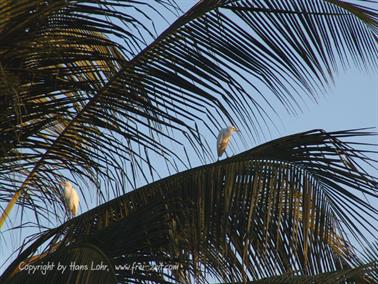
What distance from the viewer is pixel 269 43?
11.8ft

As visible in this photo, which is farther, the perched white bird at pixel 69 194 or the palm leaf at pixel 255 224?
the perched white bird at pixel 69 194

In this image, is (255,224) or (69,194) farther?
→ (69,194)

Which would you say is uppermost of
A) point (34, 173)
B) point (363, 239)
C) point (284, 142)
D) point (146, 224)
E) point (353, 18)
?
point (353, 18)

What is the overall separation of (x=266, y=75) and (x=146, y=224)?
807 millimetres

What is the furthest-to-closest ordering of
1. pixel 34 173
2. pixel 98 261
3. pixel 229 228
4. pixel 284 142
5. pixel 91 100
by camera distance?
pixel 34 173 → pixel 91 100 → pixel 284 142 → pixel 229 228 → pixel 98 261

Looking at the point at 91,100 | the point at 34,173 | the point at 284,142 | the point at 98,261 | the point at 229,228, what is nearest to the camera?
the point at 98,261

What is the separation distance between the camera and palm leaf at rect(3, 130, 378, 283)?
3141 millimetres

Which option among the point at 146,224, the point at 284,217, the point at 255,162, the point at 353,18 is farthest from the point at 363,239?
the point at 353,18

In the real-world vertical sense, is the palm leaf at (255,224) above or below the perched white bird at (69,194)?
below

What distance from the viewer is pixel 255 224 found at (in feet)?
10.6

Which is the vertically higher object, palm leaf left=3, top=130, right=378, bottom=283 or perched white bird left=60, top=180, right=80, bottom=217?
perched white bird left=60, top=180, right=80, bottom=217

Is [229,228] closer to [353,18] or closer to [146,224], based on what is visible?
[146,224]

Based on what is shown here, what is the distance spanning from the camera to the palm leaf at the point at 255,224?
3.14 meters

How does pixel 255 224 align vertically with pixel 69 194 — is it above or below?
below
